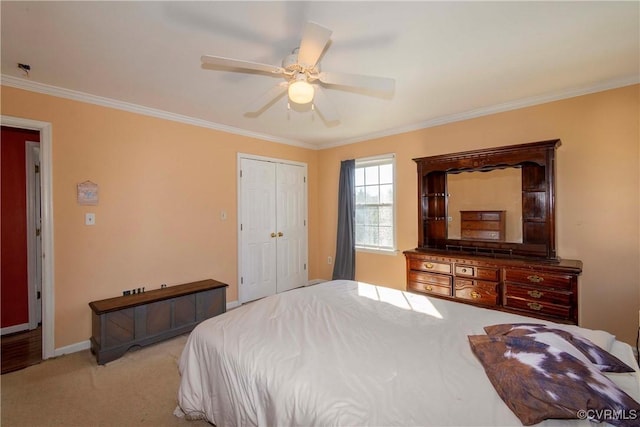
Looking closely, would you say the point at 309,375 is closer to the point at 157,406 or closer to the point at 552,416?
the point at 552,416

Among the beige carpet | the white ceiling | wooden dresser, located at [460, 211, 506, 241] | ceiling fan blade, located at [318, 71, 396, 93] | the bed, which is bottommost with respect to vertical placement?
the beige carpet

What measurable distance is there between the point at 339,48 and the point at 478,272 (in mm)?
2558

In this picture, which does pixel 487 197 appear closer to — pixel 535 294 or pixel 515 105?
pixel 515 105

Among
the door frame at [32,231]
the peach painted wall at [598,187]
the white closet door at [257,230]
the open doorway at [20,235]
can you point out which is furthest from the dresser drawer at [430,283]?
the door frame at [32,231]

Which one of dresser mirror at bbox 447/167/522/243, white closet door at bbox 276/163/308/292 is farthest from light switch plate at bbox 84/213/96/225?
dresser mirror at bbox 447/167/522/243

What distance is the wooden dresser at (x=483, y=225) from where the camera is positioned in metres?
3.29

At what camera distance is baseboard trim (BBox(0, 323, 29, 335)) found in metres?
3.23

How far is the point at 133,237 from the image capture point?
317cm

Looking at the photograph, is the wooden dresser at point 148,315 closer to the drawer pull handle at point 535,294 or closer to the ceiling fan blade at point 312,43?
the ceiling fan blade at point 312,43

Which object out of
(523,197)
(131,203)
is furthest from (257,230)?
(523,197)

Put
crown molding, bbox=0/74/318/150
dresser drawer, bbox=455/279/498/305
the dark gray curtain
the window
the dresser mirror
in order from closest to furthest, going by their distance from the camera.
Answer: crown molding, bbox=0/74/318/150 < dresser drawer, bbox=455/279/498/305 < the dresser mirror < the window < the dark gray curtain

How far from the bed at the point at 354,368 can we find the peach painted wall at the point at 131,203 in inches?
71.9

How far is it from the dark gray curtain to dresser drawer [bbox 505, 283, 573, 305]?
223 cm

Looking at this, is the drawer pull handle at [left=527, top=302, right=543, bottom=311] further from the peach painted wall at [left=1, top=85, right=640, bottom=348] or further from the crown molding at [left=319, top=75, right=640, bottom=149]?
the crown molding at [left=319, top=75, right=640, bottom=149]
